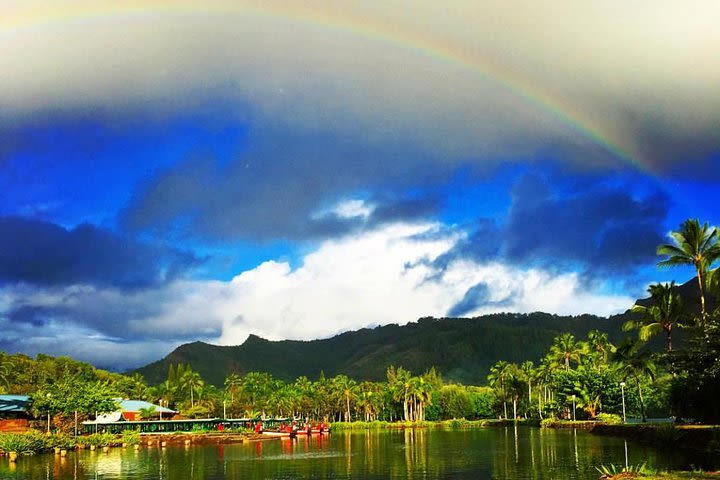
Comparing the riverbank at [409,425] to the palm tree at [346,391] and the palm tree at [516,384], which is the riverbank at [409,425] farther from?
the palm tree at [346,391]

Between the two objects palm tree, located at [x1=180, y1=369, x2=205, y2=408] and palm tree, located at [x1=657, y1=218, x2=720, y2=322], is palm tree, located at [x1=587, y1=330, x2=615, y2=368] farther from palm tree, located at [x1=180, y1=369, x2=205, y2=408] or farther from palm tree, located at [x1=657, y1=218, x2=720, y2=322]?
palm tree, located at [x1=180, y1=369, x2=205, y2=408]

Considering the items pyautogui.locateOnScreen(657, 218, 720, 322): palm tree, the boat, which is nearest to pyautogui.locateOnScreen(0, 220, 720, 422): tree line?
pyautogui.locateOnScreen(657, 218, 720, 322): palm tree

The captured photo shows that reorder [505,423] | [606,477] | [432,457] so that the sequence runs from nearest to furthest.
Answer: [606,477]
[432,457]
[505,423]

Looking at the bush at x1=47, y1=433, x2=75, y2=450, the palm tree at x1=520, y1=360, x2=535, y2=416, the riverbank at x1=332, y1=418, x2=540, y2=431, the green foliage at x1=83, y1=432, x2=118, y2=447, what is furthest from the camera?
the palm tree at x1=520, y1=360, x2=535, y2=416

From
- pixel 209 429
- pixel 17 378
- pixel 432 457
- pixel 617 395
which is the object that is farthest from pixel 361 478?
pixel 17 378

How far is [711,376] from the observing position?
49.8 meters

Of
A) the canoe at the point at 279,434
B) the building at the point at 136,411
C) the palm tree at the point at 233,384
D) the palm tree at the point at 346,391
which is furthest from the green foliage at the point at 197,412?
the palm tree at the point at 346,391

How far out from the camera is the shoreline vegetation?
5738cm

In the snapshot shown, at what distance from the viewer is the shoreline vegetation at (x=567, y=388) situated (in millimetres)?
57375

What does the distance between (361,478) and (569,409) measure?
99.9 m

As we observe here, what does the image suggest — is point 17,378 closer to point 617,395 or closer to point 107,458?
point 107,458

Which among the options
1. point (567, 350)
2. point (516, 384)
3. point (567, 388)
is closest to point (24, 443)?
point (567, 388)

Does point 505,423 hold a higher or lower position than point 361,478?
lower

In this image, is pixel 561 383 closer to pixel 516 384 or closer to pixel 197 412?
pixel 516 384
